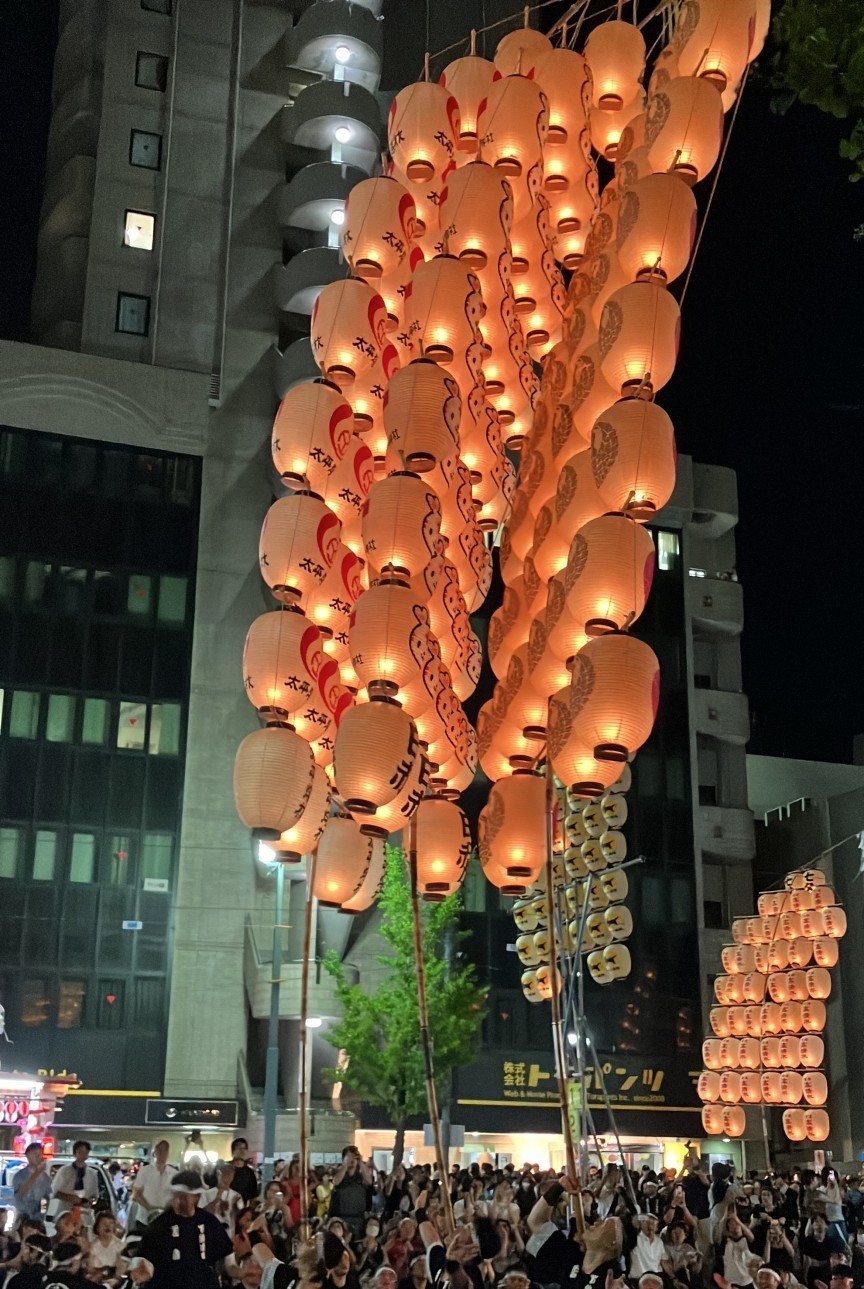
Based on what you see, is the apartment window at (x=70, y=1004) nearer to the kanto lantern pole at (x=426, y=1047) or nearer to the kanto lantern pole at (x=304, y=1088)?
the kanto lantern pole at (x=304, y=1088)

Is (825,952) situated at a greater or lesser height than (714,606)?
lesser

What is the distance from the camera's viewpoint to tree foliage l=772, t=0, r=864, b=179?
6.67 meters

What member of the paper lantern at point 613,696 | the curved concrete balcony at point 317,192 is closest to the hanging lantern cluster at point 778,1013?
the paper lantern at point 613,696

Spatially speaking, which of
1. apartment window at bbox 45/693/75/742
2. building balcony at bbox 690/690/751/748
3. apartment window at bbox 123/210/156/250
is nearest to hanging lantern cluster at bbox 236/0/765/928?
apartment window at bbox 45/693/75/742

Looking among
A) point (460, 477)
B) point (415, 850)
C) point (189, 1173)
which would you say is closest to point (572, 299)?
point (460, 477)

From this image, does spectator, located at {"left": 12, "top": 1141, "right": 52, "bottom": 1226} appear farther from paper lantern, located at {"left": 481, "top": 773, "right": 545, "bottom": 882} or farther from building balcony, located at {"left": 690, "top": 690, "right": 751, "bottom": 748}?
building balcony, located at {"left": 690, "top": 690, "right": 751, "bottom": 748}

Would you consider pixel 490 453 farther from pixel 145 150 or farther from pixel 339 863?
pixel 145 150

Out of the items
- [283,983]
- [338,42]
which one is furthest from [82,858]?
[338,42]

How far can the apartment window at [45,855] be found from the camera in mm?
36625

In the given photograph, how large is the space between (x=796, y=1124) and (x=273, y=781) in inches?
843

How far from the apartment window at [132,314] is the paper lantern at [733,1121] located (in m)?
26.0

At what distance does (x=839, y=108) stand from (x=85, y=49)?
4521 cm

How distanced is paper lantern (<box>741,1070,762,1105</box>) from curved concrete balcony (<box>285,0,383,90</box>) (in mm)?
29538

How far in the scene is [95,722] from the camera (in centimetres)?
3847
